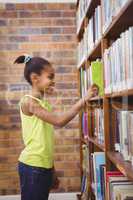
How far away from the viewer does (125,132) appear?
1727 millimetres

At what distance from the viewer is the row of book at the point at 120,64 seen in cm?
154

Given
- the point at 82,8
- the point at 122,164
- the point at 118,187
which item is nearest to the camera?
the point at 122,164

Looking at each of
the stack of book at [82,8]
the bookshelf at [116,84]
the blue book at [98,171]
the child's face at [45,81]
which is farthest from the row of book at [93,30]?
the blue book at [98,171]

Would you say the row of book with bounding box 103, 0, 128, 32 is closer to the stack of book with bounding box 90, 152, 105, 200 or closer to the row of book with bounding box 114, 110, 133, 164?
the row of book with bounding box 114, 110, 133, 164

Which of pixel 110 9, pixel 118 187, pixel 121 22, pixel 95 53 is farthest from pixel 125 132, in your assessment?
pixel 95 53

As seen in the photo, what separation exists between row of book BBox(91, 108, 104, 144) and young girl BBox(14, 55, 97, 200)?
12.5 inches

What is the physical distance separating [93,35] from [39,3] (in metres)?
1.52

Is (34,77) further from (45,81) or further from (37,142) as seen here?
(37,142)

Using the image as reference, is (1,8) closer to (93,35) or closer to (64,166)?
(93,35)

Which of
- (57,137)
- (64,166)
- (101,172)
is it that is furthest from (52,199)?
(101,172)

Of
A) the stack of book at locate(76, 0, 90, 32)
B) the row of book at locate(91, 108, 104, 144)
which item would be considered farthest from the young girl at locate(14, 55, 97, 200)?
the stack of book at locate(76, 0, 90, 32)

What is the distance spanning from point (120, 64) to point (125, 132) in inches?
13.1

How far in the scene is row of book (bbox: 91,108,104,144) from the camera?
2.42 metres

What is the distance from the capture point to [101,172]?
2.36m
